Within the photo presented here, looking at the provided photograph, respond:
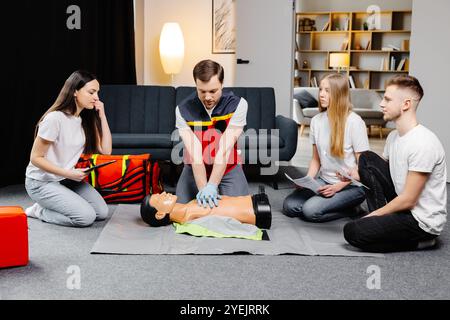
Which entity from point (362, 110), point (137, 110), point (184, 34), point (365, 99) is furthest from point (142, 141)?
point (365, 99)

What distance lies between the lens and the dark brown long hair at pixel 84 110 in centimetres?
312

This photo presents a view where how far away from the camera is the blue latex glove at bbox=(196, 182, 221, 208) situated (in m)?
3.00

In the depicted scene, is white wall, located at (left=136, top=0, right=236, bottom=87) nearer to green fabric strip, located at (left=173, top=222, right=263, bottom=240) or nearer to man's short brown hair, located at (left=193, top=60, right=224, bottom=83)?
man's short brown hair, located at (left=193, top=60, right=224, bottom=83)

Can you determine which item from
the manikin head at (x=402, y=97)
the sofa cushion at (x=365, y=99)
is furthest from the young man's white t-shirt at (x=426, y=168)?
the sofa cushion at (x=365, y=99)

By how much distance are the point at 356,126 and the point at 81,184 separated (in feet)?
5.38

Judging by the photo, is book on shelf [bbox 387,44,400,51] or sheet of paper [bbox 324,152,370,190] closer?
sheet of paper [bbox 324,152,370,190]

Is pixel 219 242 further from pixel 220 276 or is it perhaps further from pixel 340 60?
pixel 340 60

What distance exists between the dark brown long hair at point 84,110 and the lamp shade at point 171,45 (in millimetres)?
2976

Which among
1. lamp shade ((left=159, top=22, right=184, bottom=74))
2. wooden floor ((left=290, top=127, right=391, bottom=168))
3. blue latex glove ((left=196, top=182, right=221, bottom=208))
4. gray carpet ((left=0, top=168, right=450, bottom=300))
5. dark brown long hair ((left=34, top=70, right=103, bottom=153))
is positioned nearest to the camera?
gray carpet ((left=0, top=168, right=450, bottom=300))

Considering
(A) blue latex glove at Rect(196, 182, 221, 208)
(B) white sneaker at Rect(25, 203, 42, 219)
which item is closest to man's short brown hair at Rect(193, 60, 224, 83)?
(A) blue latex glove at Rect(196, 182, 221, 208)

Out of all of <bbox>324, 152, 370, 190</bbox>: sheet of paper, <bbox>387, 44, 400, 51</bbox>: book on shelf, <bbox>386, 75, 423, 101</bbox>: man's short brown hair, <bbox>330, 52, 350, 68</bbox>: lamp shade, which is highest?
<bbox>387, 44, 400, 51</bbox>: book on shelf

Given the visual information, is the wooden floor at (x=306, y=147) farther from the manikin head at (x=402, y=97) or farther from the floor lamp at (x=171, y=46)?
the manikin head at (x=402, y=97)

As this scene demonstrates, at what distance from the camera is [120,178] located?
12.3ft

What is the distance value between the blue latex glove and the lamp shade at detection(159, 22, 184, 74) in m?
3.44
